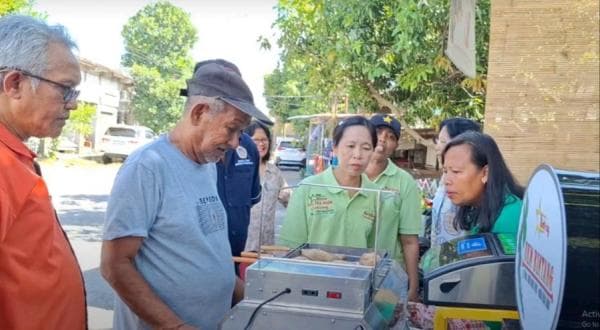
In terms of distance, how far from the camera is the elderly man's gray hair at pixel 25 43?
1.63 meters

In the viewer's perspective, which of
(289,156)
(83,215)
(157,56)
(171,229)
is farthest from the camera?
(157,56)

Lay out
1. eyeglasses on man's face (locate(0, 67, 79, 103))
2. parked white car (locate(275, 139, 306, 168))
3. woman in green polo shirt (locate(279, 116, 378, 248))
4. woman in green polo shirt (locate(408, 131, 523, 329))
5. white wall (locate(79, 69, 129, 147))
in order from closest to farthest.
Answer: eyeglasses on man's face (locate(0, 67, 79, 103))
woman in green polo shirt (locate(408, 131, 523, 329))
woman in green polo shirt (locate(279, 116, 378, 248))
white wall (locate(79, 69, 129, 147))
parked white car (locate(275, 139, 306, 168))

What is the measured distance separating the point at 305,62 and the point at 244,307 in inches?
329

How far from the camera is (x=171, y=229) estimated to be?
1.87 metres

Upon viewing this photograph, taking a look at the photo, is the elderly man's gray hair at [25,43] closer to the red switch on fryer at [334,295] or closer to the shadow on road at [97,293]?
the red switch on fryer at [334,295]

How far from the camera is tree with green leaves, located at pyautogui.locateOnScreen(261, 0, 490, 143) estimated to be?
6.51 meters

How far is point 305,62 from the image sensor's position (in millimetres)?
9680

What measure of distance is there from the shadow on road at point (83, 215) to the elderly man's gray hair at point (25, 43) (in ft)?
22.5

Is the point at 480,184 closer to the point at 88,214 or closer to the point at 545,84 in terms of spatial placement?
the point at 545,84

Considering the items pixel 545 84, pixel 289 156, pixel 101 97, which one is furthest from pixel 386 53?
pixel 101 97

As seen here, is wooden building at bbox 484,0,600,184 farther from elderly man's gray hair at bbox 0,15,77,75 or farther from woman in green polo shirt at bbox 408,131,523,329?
elderly man's gray hair at bbox 0,15,77,75

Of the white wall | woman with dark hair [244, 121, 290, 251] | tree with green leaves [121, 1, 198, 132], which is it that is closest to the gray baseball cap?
woman with dark hair [244, 121, 290, 251]

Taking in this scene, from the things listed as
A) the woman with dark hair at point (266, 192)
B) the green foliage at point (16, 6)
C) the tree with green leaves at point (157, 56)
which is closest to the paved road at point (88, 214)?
the woman with dark hair at point (266, 192)

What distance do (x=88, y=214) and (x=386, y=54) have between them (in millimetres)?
5946
